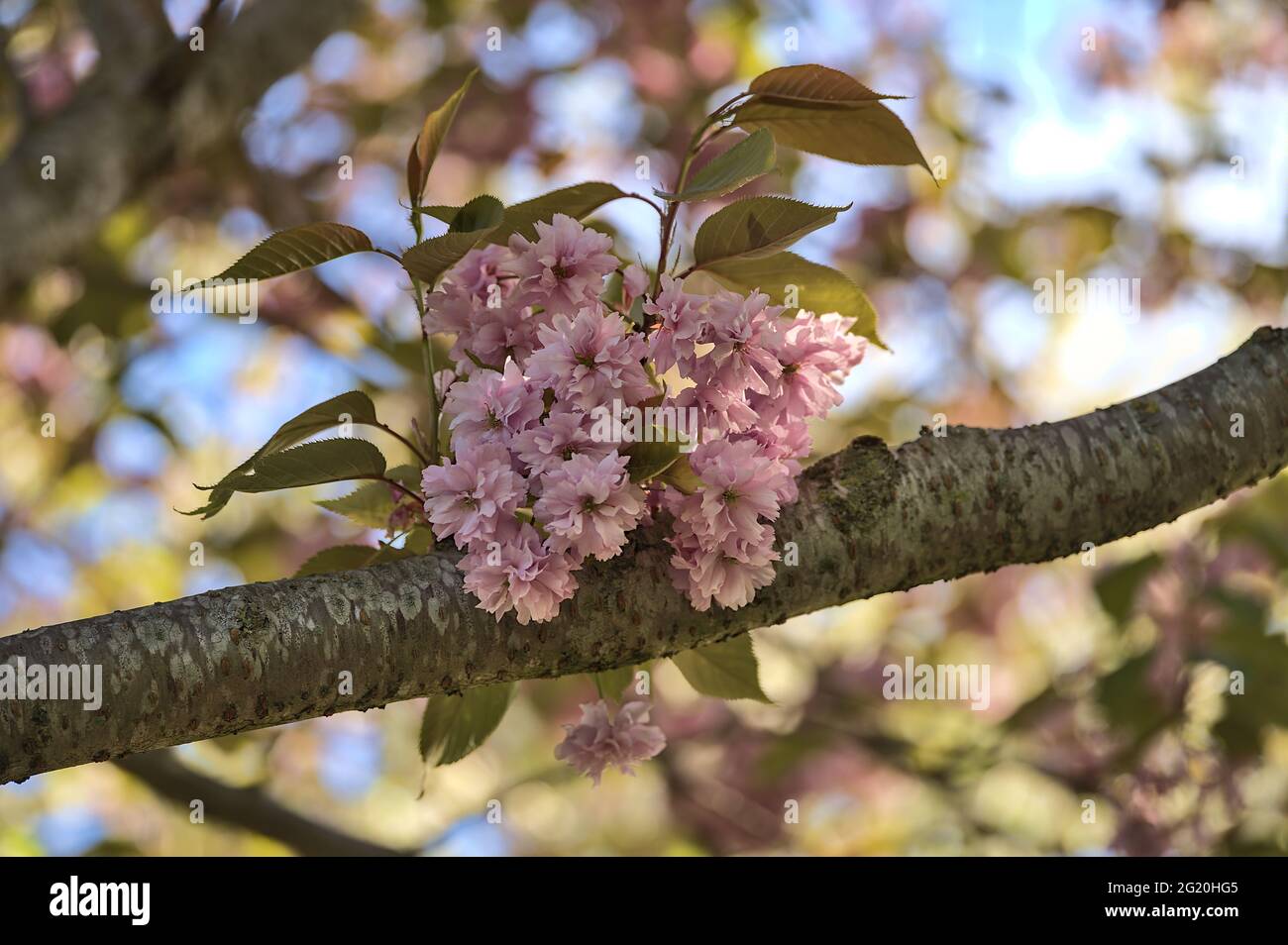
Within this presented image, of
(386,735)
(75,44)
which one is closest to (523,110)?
(75,44)

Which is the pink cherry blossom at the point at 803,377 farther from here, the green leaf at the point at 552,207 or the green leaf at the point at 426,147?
the green leaf at the point at 426,147

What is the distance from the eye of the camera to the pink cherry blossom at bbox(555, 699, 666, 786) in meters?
1.18

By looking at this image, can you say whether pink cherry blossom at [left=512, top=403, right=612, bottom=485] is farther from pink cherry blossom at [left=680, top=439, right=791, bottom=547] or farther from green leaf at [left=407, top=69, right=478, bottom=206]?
green leaf at [left=407, top=69, right=478, bottom=206]

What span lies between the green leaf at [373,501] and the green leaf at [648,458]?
0.93 ft

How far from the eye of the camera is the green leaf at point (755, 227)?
1.01m

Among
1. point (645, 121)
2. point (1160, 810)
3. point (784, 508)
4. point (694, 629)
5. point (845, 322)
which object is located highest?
point (645, 121)

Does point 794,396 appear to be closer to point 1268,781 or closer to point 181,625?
point 181,625

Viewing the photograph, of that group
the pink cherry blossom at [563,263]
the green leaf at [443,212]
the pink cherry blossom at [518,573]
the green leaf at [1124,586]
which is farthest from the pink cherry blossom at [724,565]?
the green leaf at [1124,586]

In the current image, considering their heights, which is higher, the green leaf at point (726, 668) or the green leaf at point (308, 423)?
the green leaf at point (308, 423)

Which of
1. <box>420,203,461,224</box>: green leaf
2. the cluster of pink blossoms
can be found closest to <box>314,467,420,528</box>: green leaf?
the cluster of pink blossoms

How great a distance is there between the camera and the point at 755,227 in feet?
3.42

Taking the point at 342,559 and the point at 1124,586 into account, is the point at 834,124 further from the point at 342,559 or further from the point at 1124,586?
the point at 1124,586

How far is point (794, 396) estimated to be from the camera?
1.06m

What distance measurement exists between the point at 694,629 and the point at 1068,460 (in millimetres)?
473
